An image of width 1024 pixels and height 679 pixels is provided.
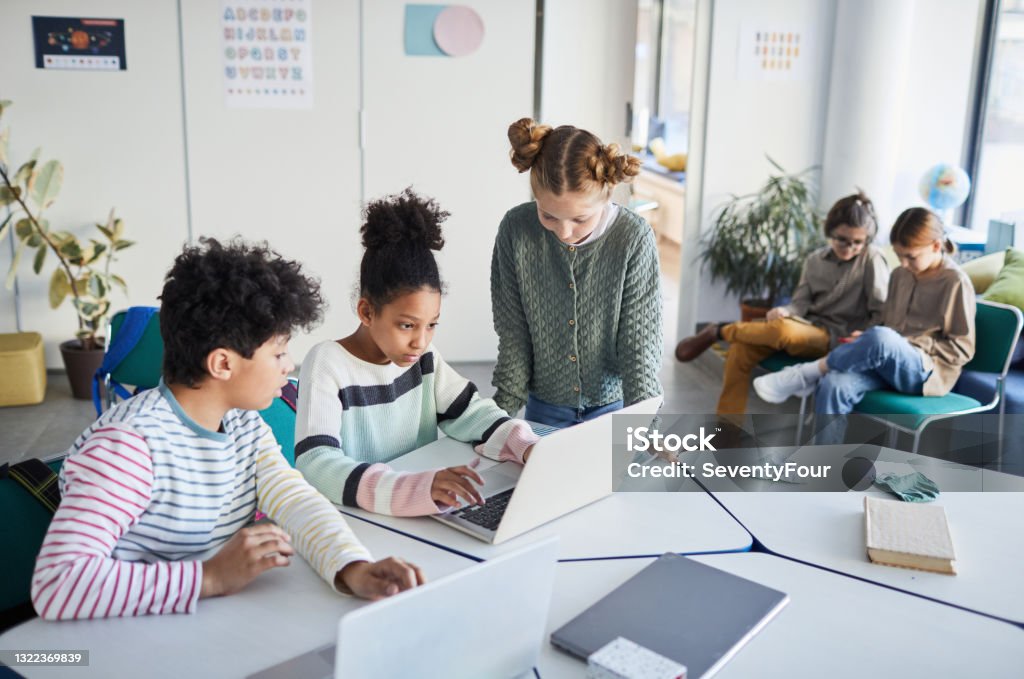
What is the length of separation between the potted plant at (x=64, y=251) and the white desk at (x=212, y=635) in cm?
325

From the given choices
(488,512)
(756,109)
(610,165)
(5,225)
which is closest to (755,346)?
(756,109)

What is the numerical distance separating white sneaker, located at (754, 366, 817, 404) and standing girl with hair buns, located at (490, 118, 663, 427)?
1593 mm

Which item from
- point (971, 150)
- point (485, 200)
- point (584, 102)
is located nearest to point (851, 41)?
point (971, 150)

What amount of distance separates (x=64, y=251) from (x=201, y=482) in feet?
10.6

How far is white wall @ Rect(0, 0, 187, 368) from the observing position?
4422mm

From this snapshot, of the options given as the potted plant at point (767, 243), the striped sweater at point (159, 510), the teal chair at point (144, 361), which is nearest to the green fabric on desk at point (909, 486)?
the striped sweater at point (159, 510)

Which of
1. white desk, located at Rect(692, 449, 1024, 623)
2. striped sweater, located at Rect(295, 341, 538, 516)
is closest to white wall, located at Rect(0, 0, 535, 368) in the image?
striped sweater, located at Rect(295, 341, 538, 516)

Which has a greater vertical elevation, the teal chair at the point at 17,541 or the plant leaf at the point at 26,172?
the plant leaf at the point at 26,172

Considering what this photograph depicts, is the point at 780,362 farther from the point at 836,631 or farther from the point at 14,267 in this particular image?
the point at 14,267

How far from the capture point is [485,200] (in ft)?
16.0

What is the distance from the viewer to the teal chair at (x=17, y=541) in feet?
4.90

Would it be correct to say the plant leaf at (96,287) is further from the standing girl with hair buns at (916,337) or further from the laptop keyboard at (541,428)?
the standing girl with hair buns at (916,337)

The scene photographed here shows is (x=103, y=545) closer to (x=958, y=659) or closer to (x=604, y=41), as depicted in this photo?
(x=958, y=659)

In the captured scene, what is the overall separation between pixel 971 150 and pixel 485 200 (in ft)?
8.32
